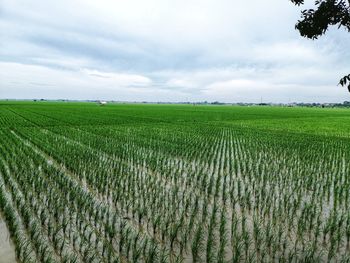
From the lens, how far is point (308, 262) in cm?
434

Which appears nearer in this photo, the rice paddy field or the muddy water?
the muddy water

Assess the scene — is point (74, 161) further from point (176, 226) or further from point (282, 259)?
point (282, 259)

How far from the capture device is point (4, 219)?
559 cm

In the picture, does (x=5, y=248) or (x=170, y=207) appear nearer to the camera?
(x=5, y=248)

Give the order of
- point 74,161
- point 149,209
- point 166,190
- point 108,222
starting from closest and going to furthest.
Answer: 1. point 108,222
2. point 149,209
3. point 166,190
4. point 74,161

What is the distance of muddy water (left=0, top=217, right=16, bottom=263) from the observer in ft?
14.1

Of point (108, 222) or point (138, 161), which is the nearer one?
point (108, 222)

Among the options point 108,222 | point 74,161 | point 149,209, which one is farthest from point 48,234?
point 74,161

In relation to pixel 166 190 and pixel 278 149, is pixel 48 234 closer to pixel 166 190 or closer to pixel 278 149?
pixel 166 190

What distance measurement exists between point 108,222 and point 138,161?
5.54 meters

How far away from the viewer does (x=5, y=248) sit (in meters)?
4.59

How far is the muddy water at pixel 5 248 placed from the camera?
Result: 4297 millimetres

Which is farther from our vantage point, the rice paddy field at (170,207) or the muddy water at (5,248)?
the rice paddy field at (170,207)

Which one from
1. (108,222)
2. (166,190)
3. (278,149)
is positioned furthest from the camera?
(278,149)
